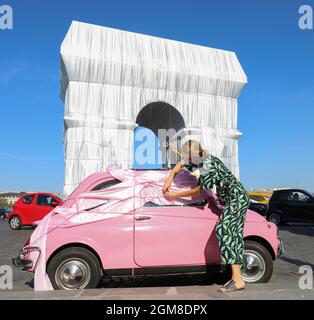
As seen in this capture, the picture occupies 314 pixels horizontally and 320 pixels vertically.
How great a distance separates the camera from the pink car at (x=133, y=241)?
5.18 meters

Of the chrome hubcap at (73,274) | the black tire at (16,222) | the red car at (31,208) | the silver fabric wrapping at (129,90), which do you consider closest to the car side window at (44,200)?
the red car at (31,208)

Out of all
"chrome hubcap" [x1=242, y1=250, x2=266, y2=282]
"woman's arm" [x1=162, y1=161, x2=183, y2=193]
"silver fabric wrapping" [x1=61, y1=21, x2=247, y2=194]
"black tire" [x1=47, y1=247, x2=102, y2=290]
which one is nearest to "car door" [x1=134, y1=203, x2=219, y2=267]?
"woman's arm" [x1=162, y1=161, x2=183, y2=193]

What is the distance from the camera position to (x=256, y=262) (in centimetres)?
555

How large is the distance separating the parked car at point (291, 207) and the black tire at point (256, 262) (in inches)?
485

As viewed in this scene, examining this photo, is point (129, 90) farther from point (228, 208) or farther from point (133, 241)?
point (228, 208)

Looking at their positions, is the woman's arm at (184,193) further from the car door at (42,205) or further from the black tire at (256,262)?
the car door at (42,205)

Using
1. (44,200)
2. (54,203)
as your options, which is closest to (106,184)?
(54,203)

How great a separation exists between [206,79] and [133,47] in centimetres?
494

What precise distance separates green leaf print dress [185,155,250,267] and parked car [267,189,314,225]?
13.0 metres

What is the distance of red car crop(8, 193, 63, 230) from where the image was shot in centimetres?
1711

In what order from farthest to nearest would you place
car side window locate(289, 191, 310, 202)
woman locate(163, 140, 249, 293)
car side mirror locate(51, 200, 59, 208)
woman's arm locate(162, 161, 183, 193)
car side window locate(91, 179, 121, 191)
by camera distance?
car side window locate(289, 191, 310, 202) < car side mirror locate(51, 200, 59, 208) < car side window locate(91, 179, 121, 191) < woman's arm locate(162, 161, 183, 193) < woman locate(163, 140, 249, 293)

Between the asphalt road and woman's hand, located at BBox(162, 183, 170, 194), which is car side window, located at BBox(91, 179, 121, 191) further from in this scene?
the asphalt road
